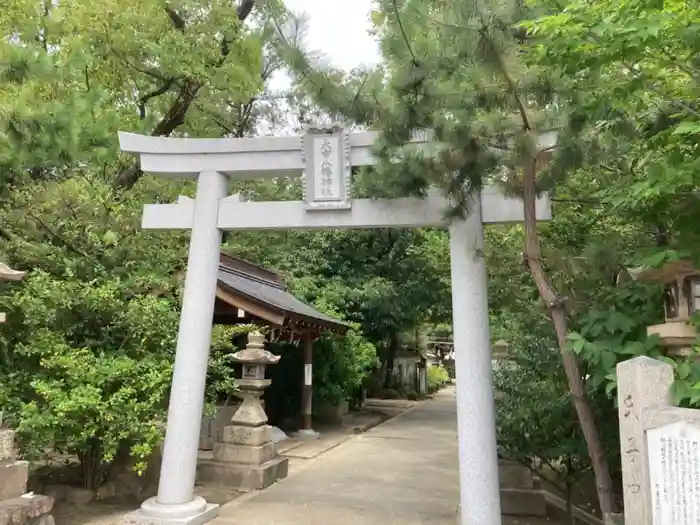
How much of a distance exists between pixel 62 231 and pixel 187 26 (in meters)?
7.00

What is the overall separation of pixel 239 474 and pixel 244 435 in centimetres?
60

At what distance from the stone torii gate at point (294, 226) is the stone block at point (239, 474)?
1786 millimetres

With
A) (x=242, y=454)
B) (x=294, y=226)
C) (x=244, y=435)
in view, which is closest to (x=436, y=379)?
(x=244, y=435)

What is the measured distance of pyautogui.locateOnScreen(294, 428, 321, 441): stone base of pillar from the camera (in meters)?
12.3

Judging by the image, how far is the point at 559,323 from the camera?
4.55 meters

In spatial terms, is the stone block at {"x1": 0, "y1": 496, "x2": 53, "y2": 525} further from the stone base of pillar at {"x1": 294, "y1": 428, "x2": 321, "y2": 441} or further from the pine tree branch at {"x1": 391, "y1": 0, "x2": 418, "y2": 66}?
the stone base of pillar at {"x1": 294, "y1": 428, "x2": 321, "y2": 441}

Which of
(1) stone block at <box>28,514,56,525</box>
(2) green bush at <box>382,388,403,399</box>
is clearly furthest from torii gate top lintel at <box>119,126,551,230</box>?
(2) green bush at <box>382,388,403,399</box>

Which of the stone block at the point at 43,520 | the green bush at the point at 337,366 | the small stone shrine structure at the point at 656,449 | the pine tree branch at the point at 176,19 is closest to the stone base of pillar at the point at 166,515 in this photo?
the stone block at the point at 43,520

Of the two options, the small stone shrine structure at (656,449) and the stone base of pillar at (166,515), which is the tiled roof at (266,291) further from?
the small stone shrine structure at (656,449)

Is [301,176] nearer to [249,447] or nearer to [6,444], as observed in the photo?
[6,444]

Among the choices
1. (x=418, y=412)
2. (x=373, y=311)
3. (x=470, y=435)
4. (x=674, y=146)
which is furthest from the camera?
(x=418, y=412)

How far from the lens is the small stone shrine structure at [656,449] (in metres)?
2.97

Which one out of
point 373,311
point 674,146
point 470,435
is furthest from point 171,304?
point 373,311

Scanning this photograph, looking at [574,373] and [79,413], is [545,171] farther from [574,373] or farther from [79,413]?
[79,413]
